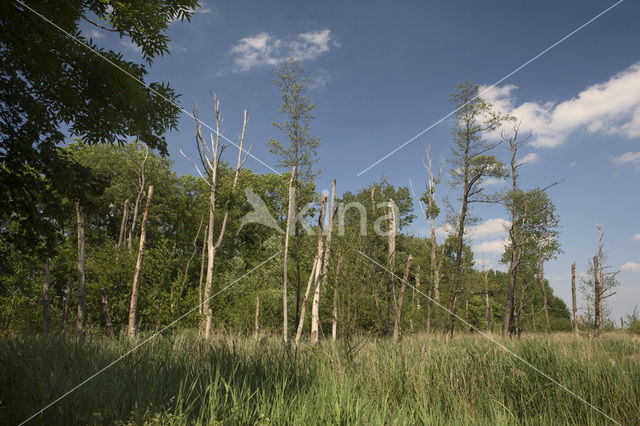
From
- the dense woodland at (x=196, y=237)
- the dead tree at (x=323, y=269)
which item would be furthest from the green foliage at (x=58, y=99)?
the dead tree at (x=323, y=269)

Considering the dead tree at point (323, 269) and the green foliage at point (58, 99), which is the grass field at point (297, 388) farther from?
the dead tree at point (323, 269)

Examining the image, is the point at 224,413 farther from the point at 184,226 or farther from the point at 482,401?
the point at 184,226

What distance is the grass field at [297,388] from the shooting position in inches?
145

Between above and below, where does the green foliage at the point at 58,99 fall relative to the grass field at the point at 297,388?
above

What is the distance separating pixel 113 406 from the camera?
3598 millimetres

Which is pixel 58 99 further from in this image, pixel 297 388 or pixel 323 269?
pixel 323 269

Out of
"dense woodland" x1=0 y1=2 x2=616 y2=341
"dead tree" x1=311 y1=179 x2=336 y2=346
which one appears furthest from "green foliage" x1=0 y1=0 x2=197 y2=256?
"dead tree" x1=311 y1=179 x2=336 y2=346

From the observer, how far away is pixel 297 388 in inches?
170

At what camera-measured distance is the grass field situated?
3.69m

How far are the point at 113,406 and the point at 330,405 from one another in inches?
88.3

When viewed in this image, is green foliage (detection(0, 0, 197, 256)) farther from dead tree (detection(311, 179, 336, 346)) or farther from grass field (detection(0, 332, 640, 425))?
dead tree (detection(311, 179, 336, 346))

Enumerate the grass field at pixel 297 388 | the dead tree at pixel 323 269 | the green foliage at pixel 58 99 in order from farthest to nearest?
1. the dead tree at pixel 323 269
2. the green foliage at pixel 58 99
3. the grass field at pixel 297 388

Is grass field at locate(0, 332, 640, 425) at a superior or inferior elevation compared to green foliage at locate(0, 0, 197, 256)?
inferior

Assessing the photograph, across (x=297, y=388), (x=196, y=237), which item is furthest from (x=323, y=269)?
(x=196, y=237)
